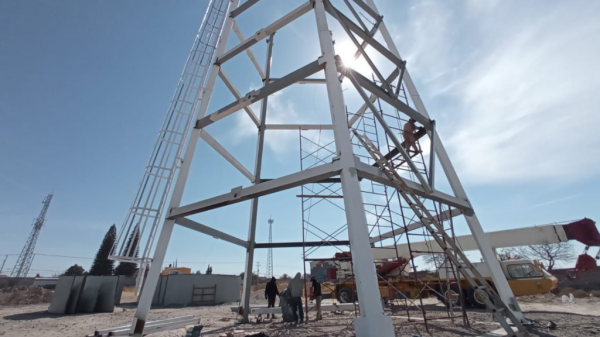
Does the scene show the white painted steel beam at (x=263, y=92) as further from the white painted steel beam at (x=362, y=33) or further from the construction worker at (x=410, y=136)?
the construction worker at (x=410, y=136)

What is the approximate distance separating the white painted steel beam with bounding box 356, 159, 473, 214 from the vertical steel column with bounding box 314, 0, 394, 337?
1.26ft

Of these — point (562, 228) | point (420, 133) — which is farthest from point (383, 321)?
point (562, 228)

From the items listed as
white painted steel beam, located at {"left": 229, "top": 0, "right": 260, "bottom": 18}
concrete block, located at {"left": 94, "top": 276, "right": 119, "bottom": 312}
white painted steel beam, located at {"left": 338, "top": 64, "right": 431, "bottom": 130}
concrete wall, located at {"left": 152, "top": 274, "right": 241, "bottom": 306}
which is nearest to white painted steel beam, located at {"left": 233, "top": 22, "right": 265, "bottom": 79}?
white painted steel beam, located at {"left": 229, "top": 0, "right": 260, "bottom": 18}

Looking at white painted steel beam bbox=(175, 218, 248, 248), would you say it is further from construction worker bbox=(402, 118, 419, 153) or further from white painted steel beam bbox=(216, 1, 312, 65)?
construction worker bbox=(402, 118, 419, 153)

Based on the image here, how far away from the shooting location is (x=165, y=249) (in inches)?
266

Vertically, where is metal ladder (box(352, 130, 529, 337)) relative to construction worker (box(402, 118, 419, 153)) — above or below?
below

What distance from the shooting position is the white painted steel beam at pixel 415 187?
538cm

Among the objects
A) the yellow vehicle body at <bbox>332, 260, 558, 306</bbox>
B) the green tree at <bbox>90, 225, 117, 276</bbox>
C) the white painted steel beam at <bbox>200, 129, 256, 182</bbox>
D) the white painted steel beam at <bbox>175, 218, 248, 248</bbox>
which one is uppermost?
the green tree at <bbox>90, 225, 117, 276</bbox>

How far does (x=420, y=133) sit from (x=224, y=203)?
242 inches

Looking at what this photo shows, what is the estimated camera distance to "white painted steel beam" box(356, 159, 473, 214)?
5375mm

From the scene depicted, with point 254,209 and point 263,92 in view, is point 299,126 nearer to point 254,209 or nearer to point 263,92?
point 254,209

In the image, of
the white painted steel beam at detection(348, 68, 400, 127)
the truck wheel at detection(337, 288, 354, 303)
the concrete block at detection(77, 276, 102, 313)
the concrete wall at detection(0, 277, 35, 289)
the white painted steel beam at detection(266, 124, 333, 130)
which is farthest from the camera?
the concrete wall at detection(0, 277, 35, 289)

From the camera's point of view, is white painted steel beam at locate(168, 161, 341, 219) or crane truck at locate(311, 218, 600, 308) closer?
white painted steel beam at locate(168, 161, 341, 219)

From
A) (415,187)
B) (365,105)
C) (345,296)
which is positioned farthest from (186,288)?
(415,187)
